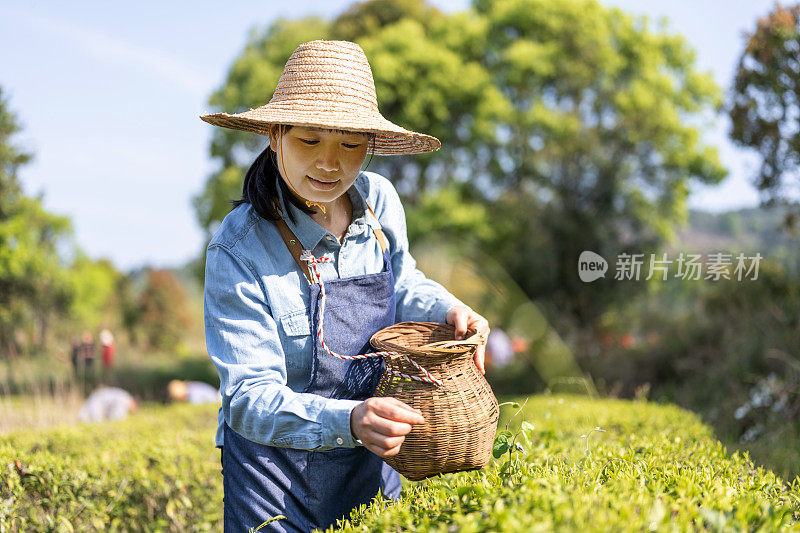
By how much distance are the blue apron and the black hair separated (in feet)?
0.99

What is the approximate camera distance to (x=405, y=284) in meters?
2.71

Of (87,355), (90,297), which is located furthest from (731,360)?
(90,297)

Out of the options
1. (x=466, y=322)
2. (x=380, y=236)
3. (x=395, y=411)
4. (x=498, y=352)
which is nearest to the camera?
(x=395, y=411)

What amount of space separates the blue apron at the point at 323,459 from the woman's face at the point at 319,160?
1.09ft

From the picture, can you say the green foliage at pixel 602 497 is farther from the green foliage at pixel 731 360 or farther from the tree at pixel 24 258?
the tree at pixel 24 258

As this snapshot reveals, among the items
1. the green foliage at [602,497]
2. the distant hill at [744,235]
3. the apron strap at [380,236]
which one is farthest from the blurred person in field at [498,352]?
the apron strap at [380,236]

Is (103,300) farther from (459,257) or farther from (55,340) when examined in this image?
(459,257)

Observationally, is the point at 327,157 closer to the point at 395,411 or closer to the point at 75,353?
the point at 395,411

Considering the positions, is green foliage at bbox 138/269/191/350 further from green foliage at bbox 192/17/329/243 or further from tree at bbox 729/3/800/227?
tree at bbox 729/3/800/227

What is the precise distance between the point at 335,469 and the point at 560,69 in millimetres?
15053

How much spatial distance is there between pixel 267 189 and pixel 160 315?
18.1m

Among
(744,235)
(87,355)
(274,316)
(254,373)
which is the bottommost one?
(87,355)

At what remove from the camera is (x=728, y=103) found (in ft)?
29.1

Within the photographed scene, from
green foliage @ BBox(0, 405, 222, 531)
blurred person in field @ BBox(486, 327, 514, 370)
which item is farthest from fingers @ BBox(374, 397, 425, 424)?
blurred person in field @ BBox(486, 327, 514, 370)
